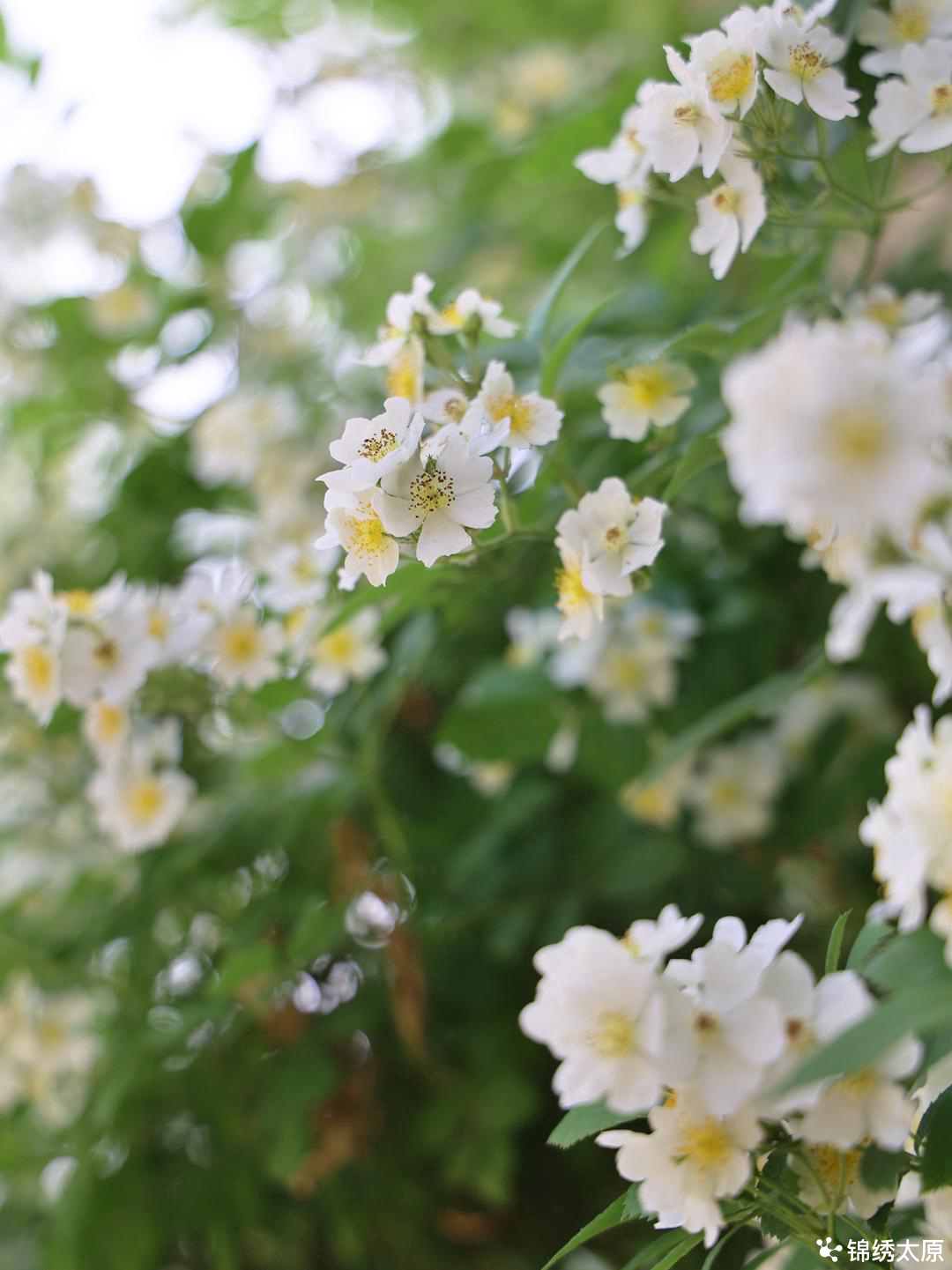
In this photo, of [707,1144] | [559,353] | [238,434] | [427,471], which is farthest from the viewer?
[238,434]

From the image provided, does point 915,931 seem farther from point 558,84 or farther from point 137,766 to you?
point 558,84

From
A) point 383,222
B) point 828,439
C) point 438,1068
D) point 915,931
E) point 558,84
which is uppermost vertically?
point 828,439

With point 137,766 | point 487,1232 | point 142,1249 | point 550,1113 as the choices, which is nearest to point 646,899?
point 550,1113

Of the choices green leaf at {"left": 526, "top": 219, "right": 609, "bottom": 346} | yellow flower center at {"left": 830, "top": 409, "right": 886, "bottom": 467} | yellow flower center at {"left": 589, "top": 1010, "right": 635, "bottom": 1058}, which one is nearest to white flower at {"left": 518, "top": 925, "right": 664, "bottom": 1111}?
yellow flower center at {"left": 589, "top": 1010, "right": 635, "bottom": 1058}

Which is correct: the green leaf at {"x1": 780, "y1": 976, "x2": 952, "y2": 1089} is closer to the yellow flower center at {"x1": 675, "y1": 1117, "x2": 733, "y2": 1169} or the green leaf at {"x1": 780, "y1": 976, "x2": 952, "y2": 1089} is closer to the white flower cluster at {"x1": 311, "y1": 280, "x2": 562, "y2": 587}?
the yellow flower center at {"x1": 675, "y1": 1117, "x2": 733, "y2": 1169}

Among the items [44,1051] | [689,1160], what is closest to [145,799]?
[44,1051]

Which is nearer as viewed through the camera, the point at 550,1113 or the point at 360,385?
the point at 550,1113

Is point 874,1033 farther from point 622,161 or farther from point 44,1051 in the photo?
point 44,1051
